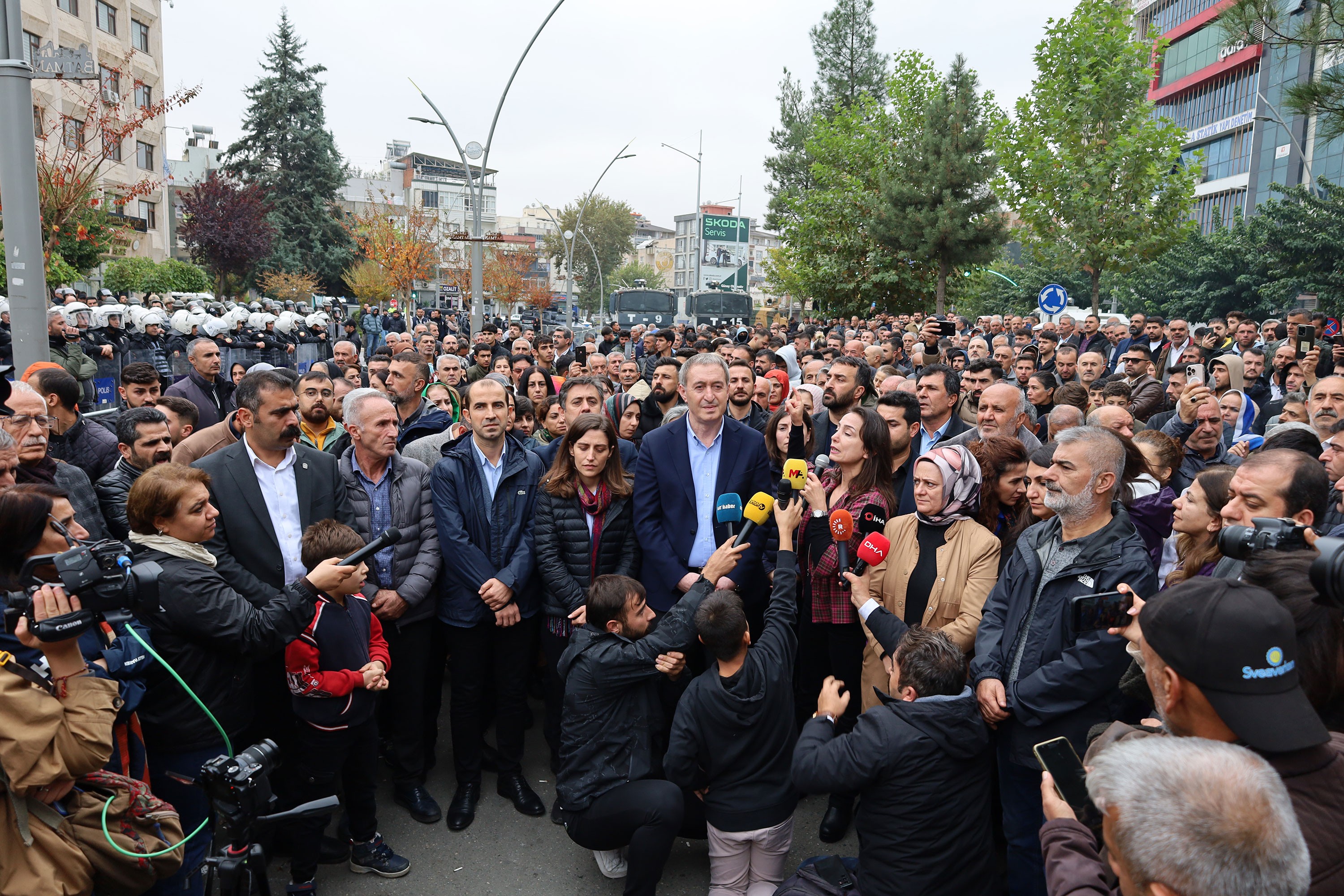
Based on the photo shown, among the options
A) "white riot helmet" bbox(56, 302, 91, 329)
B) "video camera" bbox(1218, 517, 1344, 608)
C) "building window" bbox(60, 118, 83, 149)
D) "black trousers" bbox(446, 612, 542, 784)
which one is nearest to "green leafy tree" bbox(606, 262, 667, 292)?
"building window" bbox(60, 118, 83, 149)

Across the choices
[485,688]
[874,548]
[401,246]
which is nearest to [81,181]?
[485,688]

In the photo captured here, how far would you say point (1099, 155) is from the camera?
17219mm

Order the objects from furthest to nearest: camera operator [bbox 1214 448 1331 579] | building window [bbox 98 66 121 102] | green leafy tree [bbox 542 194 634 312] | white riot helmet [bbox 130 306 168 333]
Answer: green leafy tree [bbox 542 194 634 312] → building window [bbox 98 66 121 102] → white riot helmet [bbox 130 306 168 333] → camera operator [bbox 1214 448 1331 579]

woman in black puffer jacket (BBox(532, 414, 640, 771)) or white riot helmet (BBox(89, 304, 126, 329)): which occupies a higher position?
white riot helmet (BBox(89, 304, 126, 329))

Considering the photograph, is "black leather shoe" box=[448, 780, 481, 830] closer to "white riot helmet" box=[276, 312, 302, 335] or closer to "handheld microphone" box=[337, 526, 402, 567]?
"handheld microphone" box=[337, 526, 402, 567]

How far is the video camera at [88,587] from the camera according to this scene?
2.51 m

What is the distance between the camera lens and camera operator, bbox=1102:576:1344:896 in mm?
1845

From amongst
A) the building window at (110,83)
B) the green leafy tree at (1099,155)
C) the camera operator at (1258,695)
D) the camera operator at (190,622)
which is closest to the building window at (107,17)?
the building window at (110,83)

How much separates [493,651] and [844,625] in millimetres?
1951

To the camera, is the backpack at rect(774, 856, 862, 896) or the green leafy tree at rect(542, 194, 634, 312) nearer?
the backpack at rect(774, 856, 862, 896)

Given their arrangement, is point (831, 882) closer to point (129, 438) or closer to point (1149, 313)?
point (129, 438)

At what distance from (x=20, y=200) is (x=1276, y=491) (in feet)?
24.9

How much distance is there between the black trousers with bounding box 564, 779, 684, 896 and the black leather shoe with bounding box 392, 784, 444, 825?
1.15m

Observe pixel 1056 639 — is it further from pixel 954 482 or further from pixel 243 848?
pixel 243 848
